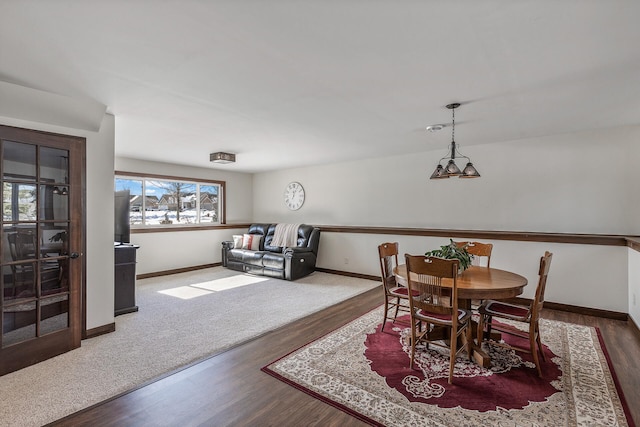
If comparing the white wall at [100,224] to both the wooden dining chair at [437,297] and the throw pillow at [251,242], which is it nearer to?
the wooden dining chair at [437,297]

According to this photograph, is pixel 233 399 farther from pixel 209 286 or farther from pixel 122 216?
pixel 209 286

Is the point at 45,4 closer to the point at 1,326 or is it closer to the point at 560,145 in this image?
the point at 1,326

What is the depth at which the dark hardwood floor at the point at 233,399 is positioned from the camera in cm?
189

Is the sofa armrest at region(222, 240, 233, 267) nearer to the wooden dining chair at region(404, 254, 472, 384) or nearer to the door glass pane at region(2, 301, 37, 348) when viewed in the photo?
the door glass pane at region(2, 301, 37, 348)

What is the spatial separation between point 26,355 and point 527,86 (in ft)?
15.9

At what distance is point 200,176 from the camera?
22.9ft

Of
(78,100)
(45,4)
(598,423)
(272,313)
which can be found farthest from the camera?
(272,313)

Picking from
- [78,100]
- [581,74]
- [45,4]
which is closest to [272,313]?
[78,100]

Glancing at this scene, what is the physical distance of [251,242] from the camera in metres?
6.77

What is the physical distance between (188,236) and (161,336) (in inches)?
147

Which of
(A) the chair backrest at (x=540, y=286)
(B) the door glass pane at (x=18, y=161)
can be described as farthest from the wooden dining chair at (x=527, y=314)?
(B) the door glass pane at (x=18, y=161)

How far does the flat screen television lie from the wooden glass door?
1042 millimetres

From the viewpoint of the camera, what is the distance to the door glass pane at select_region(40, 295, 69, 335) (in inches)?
105

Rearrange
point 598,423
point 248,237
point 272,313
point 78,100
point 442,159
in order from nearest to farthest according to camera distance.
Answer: point 598,423
point 78,100
point 272,313
point 442,159
point 248,237
